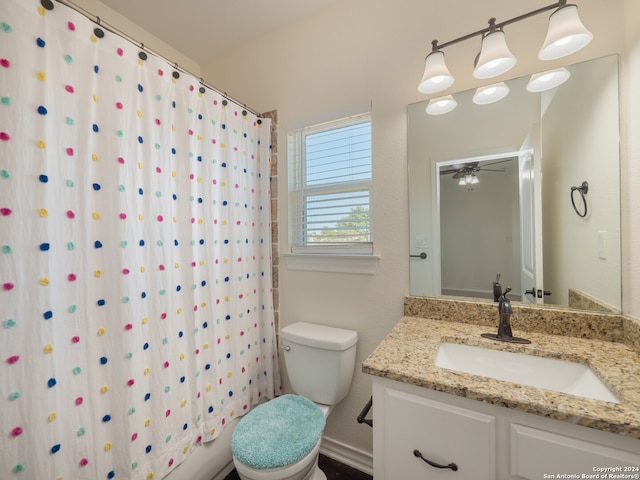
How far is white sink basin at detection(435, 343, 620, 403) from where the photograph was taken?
833 millimetres

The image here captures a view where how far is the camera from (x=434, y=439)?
778mm

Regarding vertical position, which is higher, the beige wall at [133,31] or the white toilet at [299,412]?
the beige wall at [133,31]

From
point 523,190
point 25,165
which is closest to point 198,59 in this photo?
point 25,165

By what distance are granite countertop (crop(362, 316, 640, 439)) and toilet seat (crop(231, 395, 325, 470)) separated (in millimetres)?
527

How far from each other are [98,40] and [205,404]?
5.14ft

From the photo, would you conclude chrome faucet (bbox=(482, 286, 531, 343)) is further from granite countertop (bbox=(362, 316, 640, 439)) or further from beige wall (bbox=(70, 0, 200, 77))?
beige wall (bbox=(70, 0, 200, 77))

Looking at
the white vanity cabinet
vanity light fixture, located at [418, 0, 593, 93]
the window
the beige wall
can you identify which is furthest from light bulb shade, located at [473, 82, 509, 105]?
the beige wall

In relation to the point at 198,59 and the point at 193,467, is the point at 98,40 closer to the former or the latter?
the point at 198,59

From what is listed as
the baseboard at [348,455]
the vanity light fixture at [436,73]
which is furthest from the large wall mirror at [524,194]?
the baseboard at [348,455]

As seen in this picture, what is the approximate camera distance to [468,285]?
50.8 inches

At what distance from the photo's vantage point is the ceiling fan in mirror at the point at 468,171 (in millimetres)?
1236

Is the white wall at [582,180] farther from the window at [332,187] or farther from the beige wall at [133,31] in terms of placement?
the beige wall at [133,31]

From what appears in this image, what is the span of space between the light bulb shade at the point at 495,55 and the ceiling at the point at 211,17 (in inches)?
38.3

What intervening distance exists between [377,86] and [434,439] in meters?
1.56
